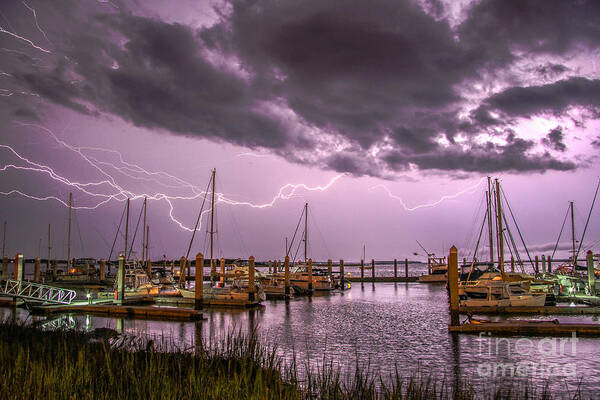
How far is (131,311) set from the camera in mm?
25656

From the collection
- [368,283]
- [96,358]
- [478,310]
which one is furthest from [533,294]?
[368,283]

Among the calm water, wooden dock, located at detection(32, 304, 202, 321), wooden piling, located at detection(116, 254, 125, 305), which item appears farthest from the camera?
wooden piling, located at detection(116, 254, 125, 305)

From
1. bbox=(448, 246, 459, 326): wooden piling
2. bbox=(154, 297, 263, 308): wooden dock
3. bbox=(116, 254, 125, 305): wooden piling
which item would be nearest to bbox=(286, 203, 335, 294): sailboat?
bbox=(154, 297, 263, 308): wooden dock

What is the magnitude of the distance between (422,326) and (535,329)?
18.9 feet

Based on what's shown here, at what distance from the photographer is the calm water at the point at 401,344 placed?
1325 cm

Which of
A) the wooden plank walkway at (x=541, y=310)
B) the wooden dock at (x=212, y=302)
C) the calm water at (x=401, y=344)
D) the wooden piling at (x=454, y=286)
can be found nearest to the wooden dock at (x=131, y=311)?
the calm water at (x=401, y=344)

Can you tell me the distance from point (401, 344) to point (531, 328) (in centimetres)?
536

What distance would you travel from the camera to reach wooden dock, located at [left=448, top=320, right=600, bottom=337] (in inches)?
716

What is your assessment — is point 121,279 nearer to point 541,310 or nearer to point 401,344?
point 401,344

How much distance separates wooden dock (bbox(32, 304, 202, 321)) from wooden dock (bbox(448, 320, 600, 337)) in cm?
1353

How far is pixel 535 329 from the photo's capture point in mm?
18594

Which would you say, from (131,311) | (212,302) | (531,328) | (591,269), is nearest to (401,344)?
(531,328)

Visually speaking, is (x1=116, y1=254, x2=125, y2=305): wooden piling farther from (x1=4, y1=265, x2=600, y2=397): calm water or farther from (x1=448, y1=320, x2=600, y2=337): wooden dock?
(x1=448, y1=320, x2=600, y2=337): wooden dock

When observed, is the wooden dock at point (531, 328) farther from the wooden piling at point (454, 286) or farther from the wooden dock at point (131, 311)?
the wooden dock at point (131, 311)
